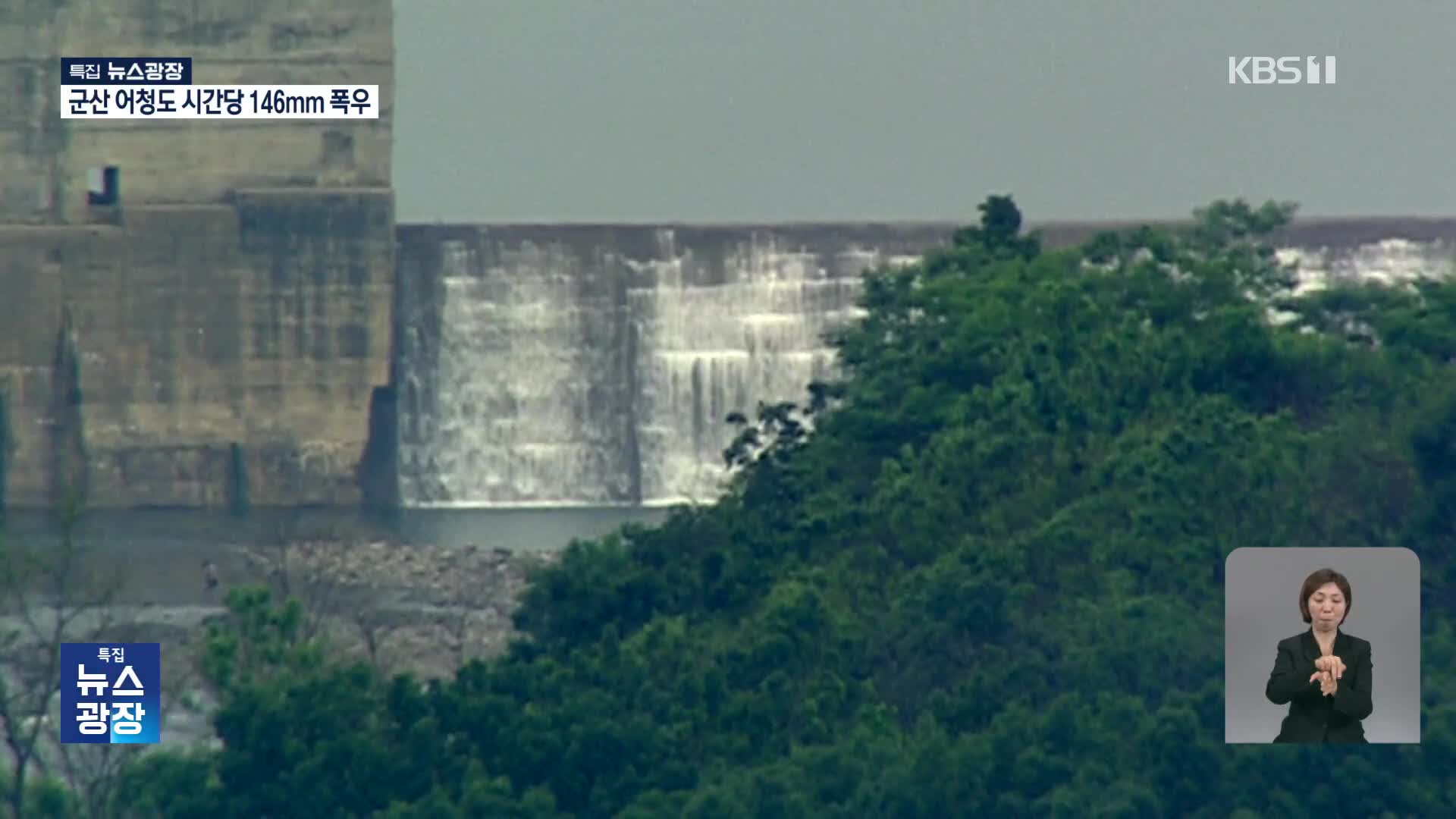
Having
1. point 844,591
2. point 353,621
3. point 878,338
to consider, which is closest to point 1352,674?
point 844,591

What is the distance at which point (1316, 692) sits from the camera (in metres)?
11.2

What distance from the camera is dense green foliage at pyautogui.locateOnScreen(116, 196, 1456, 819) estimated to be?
16672 millimetres

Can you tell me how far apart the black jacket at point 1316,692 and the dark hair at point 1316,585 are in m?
0.11

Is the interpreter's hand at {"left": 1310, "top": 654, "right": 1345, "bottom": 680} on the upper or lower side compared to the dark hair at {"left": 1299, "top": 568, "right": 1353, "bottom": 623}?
lower

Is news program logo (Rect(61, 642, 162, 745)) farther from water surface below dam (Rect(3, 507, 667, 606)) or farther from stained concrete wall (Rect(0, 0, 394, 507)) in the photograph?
stained concrete wall (Rect(0, 0, 394, 507))

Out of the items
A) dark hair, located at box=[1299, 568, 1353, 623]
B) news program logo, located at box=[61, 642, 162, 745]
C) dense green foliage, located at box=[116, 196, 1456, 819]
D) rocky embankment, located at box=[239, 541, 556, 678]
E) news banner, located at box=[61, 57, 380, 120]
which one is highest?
news banner, located at box=[61, 57, 380, 120]

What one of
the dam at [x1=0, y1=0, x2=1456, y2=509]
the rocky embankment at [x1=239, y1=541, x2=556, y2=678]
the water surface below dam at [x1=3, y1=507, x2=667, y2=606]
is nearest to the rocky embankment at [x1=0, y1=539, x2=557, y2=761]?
the rocky embankment at [x1=239, y1=541, x2=556, y2=678]

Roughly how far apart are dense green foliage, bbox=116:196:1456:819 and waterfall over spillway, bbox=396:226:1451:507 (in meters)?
23.3

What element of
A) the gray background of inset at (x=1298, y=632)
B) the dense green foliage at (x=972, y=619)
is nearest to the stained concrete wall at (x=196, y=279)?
the dense green foliage at (x=972, y=619)

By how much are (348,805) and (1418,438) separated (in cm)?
582

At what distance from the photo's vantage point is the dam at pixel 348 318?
50.1 metres

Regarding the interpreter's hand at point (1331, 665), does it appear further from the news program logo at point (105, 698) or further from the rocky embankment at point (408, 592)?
the rocky embankment at point (408, 592)

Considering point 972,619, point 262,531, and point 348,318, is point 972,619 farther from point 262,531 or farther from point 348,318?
point 348,318

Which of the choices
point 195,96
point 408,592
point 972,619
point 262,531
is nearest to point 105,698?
point 972,619
